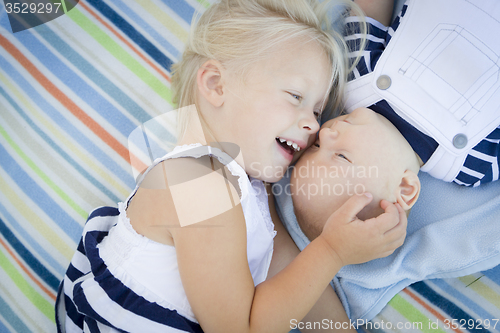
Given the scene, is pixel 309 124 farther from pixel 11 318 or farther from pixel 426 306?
pixel 11 318

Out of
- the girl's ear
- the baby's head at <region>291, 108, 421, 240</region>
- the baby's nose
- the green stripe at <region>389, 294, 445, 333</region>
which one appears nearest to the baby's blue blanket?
the green stripe at <region>389, 294, 445, 333</region>

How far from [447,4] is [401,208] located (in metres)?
0.54

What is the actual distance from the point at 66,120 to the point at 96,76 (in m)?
0.19

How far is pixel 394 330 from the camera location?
93 centimetres

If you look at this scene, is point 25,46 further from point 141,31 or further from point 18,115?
point 141,31

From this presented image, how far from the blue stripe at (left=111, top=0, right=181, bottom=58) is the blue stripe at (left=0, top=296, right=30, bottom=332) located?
975 mm

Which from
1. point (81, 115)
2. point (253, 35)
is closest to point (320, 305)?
point (253, 35)

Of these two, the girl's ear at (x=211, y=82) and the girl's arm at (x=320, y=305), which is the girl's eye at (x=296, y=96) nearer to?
the girl's ear at (x=211, y=82)

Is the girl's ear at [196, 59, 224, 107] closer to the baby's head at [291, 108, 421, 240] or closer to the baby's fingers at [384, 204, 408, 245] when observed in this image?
the baby's head at [291, 108, 421, 240]

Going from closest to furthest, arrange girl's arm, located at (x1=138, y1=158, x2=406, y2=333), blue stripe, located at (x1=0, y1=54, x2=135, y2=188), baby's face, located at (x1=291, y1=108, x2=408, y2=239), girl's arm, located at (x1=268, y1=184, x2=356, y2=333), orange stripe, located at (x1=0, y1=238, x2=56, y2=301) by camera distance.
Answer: girl's arm, located at (x1=138, y1=158, x2=406, y2=333), baby's face, located at (x1=291, y1=108, x2=408, y2=239), girl's arm, located at (x1=268, y1=184, x2=356, y2=333), orange stripe, located at (x1=0, y1=238, x2=56, y2=301), blue stripe, located at (x1=0, y1=54, x2=135, y2=188)

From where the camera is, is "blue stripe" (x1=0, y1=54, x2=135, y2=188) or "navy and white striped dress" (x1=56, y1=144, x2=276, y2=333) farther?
"blue stripe" (x1=0, y1=54, x2=135, y2=188)

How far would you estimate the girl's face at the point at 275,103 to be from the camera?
0.83 metres

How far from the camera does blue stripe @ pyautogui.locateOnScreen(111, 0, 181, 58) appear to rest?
49.3 inches

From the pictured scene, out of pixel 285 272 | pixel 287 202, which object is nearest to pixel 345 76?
pixel 287 202
